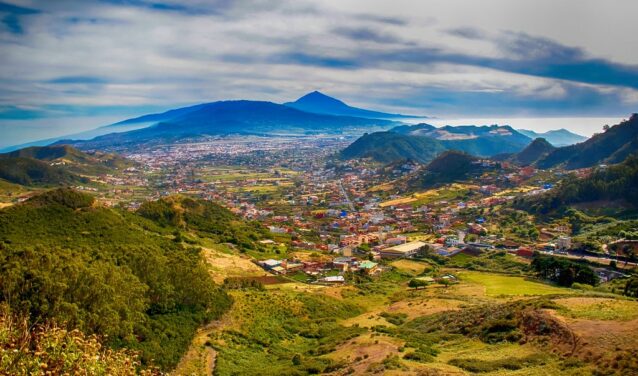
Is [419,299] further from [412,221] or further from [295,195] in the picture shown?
[295,195]

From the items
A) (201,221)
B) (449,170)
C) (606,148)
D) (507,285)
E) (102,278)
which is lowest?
(507,285)

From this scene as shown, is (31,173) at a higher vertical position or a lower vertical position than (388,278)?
higher

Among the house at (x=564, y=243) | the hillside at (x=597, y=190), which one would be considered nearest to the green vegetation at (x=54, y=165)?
the hillside at (x=597, y=190)

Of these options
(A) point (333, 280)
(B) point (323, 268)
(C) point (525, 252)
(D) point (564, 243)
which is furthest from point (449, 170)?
(A) point (333, 280)

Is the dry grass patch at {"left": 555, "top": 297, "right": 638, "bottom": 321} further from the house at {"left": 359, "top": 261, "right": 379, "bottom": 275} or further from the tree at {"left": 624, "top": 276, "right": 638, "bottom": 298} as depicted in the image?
the house at {"left": 359, "top": 261, "right": 379, "bottom": 275}

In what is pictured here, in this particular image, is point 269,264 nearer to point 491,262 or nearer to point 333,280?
point 333,280

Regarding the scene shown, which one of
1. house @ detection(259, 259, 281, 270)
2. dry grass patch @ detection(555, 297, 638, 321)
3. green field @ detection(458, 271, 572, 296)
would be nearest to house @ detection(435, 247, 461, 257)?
green field @ detection(458, 271, 572, 296)
